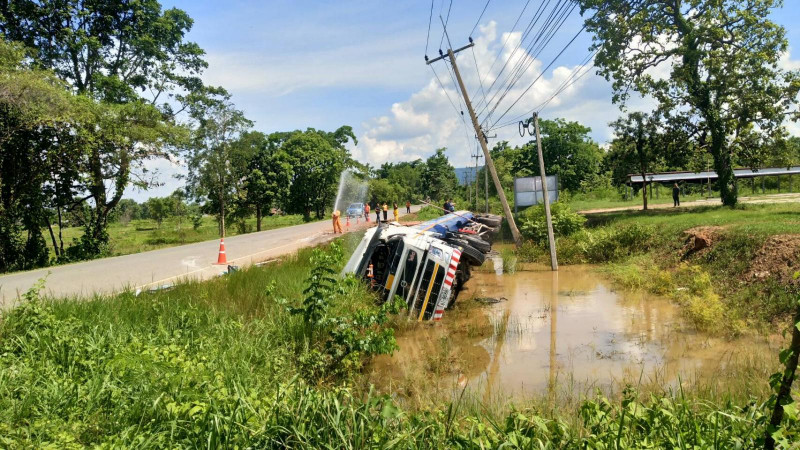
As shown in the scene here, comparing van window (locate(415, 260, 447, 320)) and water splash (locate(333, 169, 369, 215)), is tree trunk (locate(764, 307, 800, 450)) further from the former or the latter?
water splash (locate(333, 169, 369, 215))

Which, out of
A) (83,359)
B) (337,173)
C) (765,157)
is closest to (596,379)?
(83,359)

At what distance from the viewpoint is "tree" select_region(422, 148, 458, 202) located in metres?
78.9

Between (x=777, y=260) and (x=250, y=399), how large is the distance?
1085cm

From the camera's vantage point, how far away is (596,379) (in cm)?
638

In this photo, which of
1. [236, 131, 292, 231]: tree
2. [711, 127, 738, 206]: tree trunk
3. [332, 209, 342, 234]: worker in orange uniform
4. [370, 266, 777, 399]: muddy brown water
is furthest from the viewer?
[236, 131, 292, 231]: tree

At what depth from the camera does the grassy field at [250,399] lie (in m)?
3.31

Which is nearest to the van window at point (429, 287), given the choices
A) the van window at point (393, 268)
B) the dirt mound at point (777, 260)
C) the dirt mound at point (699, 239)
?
the van window at point (393, 268)

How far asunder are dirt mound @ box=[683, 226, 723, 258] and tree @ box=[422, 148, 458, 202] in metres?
63.0

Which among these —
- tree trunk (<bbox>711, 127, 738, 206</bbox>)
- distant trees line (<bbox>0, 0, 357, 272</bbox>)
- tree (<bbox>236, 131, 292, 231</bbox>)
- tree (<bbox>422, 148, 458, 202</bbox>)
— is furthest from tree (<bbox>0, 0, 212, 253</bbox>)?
tree (<bbox>422, 148, 458, 202</bbox>)

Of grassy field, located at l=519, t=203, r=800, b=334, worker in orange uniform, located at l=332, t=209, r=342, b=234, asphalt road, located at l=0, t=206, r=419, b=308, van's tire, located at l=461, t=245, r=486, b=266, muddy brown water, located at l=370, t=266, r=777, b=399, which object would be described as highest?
worker in orange uniform, located at l=332, t=209, r=342, b=234

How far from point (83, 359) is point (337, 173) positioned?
48.6 m

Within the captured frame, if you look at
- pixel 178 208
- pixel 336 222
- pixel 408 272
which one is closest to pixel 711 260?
pixel 408 272

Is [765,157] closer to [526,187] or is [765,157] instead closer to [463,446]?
[526,187]

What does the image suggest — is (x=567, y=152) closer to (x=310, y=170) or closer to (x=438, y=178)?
(x=310, y=170)
